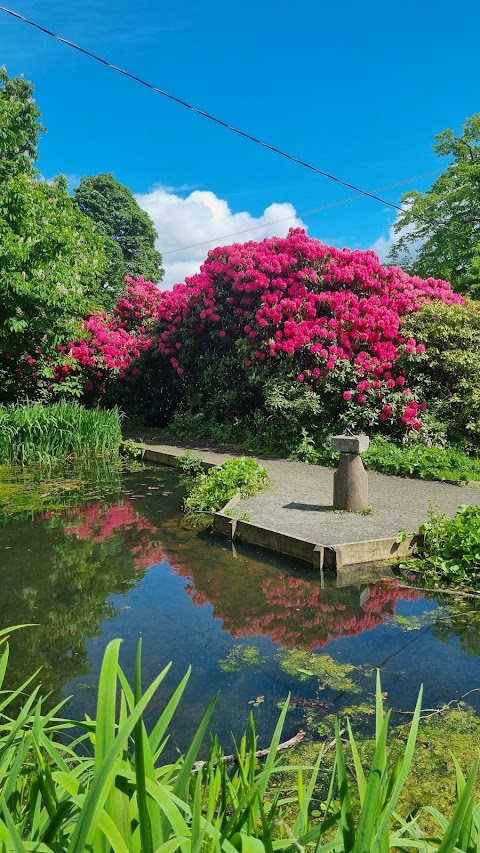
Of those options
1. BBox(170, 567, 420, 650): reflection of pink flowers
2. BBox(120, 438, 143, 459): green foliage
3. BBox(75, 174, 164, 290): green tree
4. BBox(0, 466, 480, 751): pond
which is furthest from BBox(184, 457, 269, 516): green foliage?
BBox(75, 174, 164, 290): green tree

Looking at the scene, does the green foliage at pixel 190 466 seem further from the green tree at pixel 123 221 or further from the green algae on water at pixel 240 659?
the green tree at pixel 123 221

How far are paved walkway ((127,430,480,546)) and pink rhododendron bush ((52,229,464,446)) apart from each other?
5.52ft

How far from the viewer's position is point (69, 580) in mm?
5535

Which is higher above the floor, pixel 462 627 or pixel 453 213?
pixel 453 213

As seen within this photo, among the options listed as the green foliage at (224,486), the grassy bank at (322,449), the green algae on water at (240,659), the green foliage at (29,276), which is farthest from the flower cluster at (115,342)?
the green algae on water at (240,659)

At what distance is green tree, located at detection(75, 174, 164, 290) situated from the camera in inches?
1439

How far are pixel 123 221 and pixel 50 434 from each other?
29181mm

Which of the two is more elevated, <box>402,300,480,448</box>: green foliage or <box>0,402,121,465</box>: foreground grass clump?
<box>402,300,480,448</box>: green foliage

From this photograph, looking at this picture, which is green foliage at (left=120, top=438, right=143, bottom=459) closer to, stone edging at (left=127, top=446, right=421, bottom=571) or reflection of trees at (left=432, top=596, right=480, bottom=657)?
stone edging at (left=127, top=446, right=421, bottom=571)

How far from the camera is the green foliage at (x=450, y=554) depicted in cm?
533

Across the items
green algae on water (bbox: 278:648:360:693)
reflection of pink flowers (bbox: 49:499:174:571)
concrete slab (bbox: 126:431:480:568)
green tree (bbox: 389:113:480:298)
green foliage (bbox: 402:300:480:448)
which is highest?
green tree (bbox: 389:113:480:298)

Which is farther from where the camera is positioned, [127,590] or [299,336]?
[299,336]

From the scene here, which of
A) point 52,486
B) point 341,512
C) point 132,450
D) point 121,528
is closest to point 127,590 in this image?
point 121,528

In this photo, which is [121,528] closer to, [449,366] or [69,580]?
[69,580]
